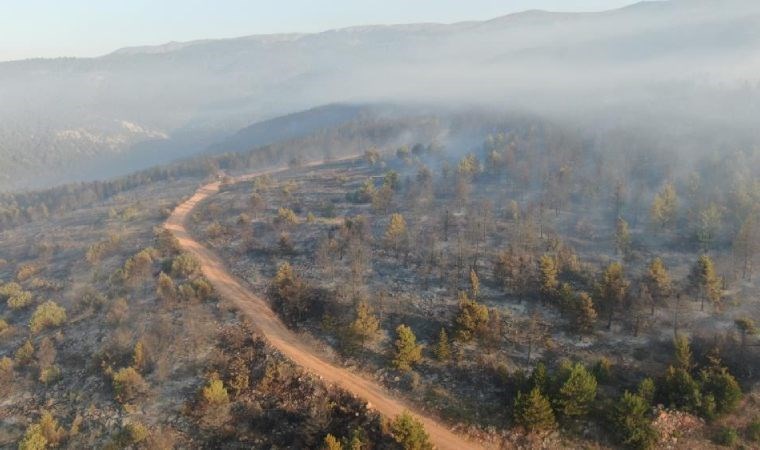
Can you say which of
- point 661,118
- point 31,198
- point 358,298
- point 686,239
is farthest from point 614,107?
point 31,198

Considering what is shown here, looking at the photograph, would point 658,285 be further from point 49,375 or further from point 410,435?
point 49,375

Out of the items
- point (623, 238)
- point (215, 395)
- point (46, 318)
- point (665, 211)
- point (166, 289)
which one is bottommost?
point (215, 395)

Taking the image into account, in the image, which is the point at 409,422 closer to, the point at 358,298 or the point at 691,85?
the point at 358,298

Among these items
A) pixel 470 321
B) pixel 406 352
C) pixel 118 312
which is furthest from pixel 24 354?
pixel 470 321

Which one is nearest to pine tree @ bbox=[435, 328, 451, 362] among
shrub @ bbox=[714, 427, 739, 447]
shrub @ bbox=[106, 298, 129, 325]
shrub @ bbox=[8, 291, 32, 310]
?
shrub @ bbox=[714, 427, 739, 447]

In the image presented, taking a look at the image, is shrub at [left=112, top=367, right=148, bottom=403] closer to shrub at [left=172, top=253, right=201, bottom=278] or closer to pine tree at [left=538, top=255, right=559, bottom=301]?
shrub at [left=172, top=253, right=201, bottom=278]

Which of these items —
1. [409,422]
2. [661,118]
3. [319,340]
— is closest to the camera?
[409,422]

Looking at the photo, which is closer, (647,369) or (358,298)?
(647,369)
